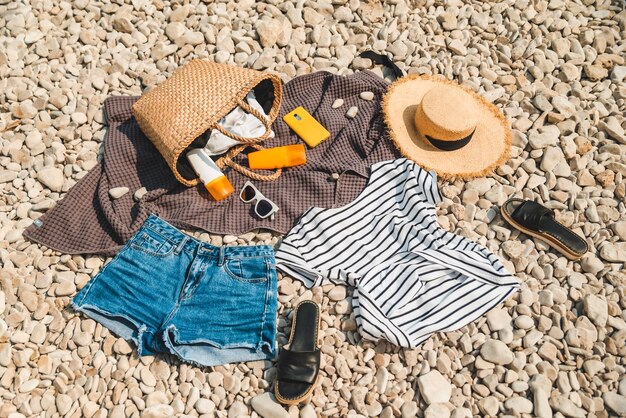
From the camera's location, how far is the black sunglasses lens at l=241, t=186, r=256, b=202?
3296mm

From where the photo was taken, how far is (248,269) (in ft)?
9.79

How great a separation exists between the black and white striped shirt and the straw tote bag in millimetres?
577

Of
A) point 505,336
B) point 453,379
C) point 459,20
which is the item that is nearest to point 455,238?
point 505,336

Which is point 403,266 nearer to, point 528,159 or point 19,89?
point 528,159

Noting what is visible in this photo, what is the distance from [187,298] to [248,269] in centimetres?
36

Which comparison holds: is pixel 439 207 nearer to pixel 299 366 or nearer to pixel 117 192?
pixel 299 366

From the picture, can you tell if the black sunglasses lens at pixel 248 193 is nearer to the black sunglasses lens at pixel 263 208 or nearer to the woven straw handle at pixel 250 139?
the black sunglasses lens at pixel 263 208

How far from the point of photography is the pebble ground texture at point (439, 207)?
272cm

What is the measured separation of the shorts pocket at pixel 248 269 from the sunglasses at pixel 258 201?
1.09 ft

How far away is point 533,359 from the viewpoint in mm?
2795

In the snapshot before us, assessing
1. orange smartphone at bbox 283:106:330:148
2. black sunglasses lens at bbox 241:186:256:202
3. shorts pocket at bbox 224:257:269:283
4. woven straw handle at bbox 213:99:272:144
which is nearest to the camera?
shorts pocket at bbox 224:257:269:283

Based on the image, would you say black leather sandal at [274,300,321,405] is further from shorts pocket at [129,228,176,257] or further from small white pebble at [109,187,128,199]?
small white pebble at [109,187,128,199]

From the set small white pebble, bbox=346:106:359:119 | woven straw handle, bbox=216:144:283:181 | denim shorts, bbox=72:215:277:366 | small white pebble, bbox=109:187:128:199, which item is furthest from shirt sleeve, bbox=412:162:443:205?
small white pebble, bbox=109:187:128:199

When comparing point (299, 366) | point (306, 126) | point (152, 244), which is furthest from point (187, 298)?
point (306, 126)
